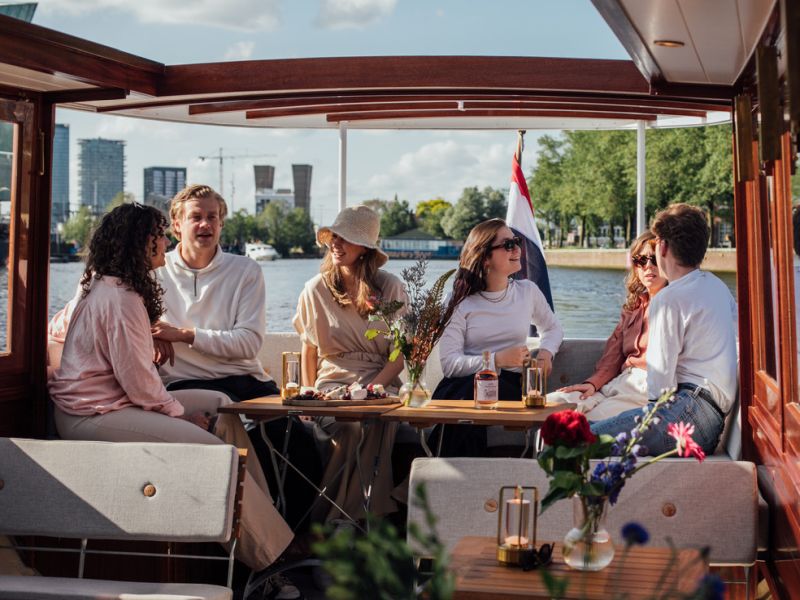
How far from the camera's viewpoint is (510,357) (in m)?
5.54

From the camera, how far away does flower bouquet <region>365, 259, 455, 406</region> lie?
504 cm

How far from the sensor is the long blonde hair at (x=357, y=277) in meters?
5.68

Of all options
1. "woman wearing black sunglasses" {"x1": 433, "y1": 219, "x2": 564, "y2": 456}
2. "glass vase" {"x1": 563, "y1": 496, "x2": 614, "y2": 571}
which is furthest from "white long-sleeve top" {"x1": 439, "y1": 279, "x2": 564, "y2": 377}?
"glass vase" {"x1": 563, "y1": 496, "x2": 614, "y2": 571}

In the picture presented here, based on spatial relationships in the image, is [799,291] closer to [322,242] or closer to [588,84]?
[588,84]

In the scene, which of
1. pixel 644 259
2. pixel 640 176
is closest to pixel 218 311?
pixel 644 259

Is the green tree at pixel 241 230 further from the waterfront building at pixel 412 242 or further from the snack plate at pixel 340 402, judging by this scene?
the snack plate at pixel 340 402

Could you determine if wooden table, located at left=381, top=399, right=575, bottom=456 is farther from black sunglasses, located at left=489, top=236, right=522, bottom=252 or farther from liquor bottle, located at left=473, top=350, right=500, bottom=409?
black sunglasses, located at left=489, top=236, right=522, bottom=252

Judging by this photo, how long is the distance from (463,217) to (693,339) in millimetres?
31295

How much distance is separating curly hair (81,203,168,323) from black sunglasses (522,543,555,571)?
229 cm

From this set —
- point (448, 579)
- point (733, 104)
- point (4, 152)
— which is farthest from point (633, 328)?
point (448, 579)

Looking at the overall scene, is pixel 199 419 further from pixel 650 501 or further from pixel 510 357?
pixel 650 501

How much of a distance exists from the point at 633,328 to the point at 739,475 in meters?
2.36

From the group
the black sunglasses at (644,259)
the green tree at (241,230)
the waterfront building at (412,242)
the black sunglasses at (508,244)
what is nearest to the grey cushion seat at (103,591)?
the black sunglasses at (508,244)

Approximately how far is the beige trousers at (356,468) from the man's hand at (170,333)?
2.62ft
